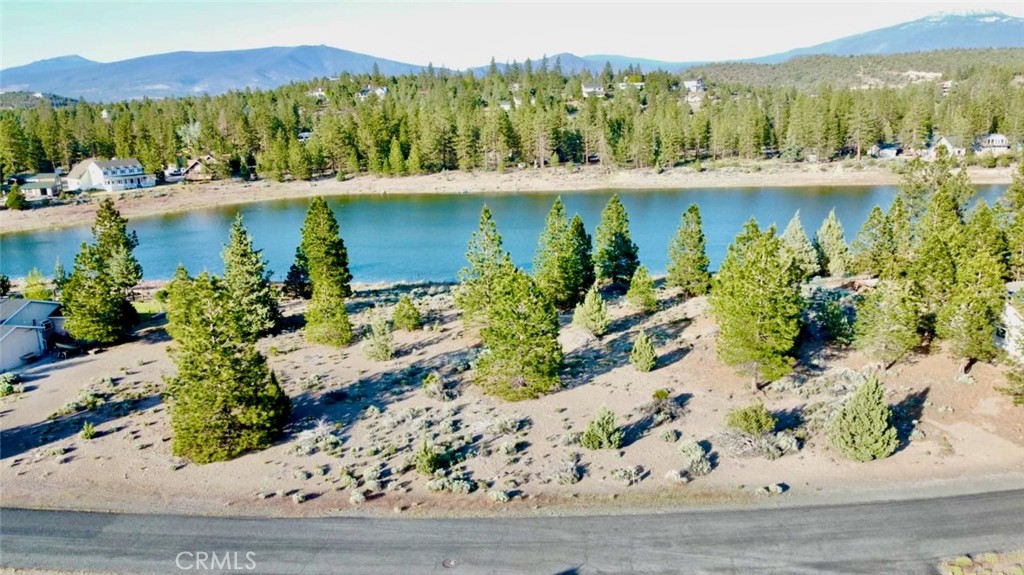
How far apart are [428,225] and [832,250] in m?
51.9

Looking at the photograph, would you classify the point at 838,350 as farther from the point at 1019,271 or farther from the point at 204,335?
the point at 204,335

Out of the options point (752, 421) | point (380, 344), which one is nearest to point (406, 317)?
point (380, 344)

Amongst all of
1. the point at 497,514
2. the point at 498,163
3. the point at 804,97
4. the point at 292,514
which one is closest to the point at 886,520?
the point at 497,514

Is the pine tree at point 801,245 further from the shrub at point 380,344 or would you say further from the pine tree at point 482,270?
the shrub at point 380,344

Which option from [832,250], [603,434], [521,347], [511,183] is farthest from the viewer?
[511,183]

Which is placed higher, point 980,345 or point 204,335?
point 204,335

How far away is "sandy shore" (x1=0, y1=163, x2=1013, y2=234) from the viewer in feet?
Answer: 350

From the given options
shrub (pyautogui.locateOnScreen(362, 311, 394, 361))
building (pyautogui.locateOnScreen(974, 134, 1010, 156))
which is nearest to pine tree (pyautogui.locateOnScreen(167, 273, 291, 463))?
shrub (pyautogui.locateOnScreen(362, 311, 394, 361))

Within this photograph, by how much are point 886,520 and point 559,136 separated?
360 feet

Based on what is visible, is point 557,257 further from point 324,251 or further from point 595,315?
point 324,251

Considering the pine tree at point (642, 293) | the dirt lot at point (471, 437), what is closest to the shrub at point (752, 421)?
the dirt lot at point (471, 437)

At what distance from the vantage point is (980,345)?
28.7 m

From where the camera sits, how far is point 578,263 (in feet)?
150

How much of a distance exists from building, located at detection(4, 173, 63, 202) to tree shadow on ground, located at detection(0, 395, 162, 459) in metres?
94.0
